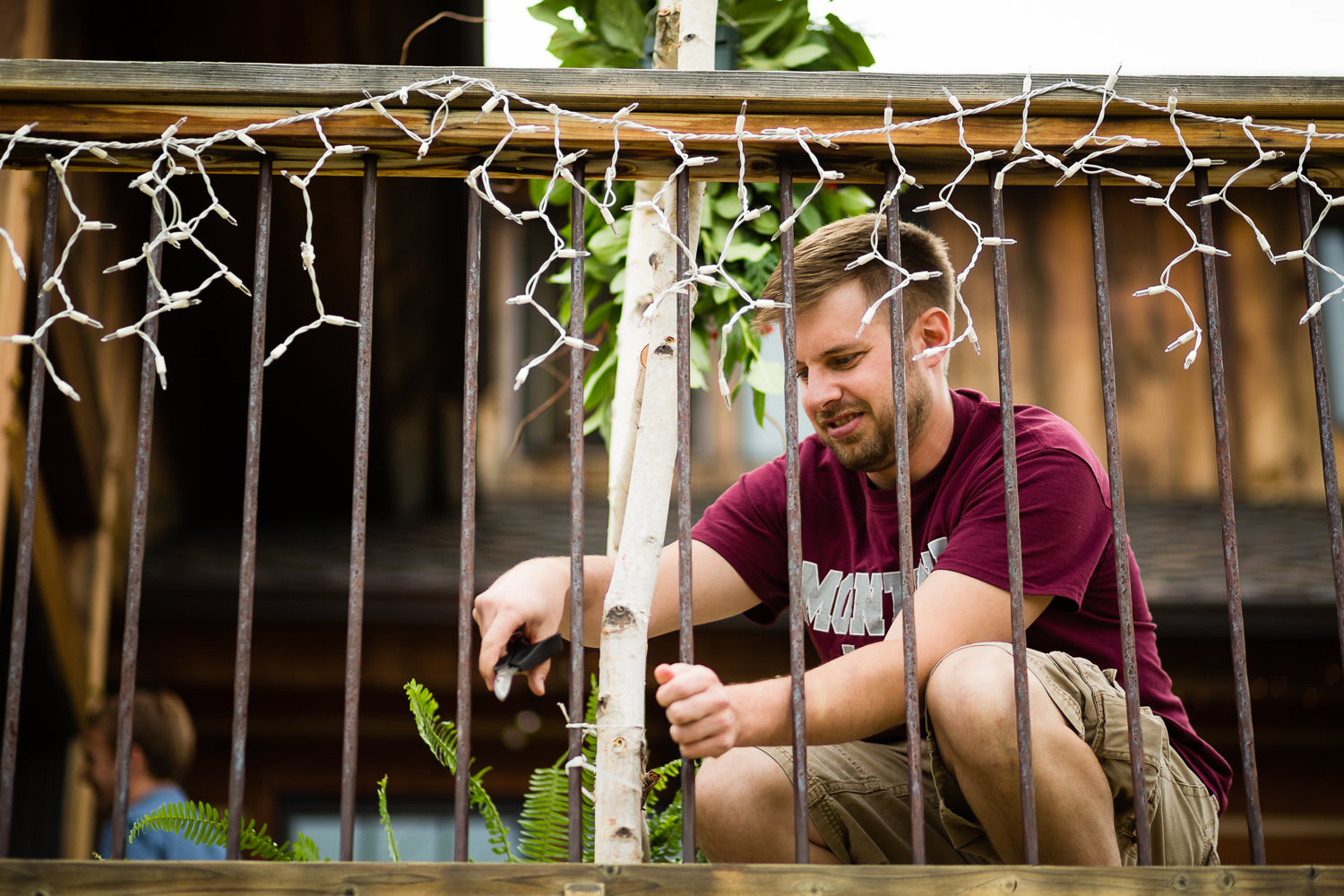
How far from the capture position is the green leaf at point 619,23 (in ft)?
9.20

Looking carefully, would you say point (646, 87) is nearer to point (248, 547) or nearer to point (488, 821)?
point (248, 547)

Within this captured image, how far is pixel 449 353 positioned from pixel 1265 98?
3392 mm

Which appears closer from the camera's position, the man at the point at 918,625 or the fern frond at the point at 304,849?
the man at the point at 918,625

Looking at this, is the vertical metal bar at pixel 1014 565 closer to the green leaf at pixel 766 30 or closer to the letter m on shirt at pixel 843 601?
the letter m on shirt at pixel 843 601

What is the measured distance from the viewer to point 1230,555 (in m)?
1.56

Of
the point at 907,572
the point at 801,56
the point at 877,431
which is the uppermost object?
the point at 801,56

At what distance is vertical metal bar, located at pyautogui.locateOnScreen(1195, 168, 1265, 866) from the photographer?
1532 millimetres

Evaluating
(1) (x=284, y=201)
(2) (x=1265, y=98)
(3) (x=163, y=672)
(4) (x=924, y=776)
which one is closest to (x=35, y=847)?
(3) (x=163, y=672)

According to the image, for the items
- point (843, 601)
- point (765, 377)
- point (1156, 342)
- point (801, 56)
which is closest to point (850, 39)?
point (801, 56)

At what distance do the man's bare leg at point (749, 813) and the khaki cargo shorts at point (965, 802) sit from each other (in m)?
0.03

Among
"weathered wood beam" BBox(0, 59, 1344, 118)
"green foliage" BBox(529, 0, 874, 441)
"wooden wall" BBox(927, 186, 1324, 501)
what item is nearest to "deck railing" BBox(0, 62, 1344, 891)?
"weathered wood beam" BBox(0, 59, 1344, 118)

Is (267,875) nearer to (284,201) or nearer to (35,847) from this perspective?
(284,201)

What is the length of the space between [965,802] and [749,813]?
0.34m

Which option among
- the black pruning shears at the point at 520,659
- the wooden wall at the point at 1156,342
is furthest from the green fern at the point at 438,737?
the wooden wall at the point at 1156,342
